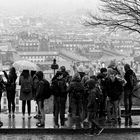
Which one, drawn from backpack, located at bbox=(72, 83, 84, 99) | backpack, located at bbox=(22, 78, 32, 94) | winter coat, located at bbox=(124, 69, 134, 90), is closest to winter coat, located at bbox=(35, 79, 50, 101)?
backpack, located at bbox=(22, 78, 32, 94)

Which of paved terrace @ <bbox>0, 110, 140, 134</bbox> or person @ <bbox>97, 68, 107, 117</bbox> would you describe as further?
person @ <bbox>97, 68, 107, 117</bbox>

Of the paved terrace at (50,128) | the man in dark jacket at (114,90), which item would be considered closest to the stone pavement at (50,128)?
→ the paved terrace at (50,128)

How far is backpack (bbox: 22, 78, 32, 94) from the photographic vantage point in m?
12.4

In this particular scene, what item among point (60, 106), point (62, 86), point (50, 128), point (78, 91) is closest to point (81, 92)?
point (78, 91)

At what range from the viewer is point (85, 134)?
1141cm

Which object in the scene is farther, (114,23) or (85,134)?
(114,23)

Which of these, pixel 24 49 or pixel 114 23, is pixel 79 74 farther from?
pixel 24 49

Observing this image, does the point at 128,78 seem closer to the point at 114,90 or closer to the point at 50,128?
the point at 114,90

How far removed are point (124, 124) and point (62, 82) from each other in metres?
1.79

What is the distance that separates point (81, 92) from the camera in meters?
11.6

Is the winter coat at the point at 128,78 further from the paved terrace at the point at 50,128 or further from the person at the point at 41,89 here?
the person at the point at 41,89

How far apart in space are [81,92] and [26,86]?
1.51m

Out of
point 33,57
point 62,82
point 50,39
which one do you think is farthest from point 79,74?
point 50,39

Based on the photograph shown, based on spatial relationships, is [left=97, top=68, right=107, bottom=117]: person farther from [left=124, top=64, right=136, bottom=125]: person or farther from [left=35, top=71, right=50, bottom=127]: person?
[left=35, top=71, right=50, bottom=127]: person
